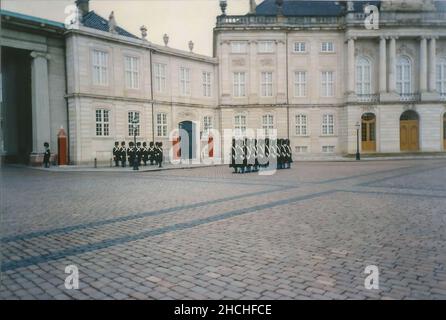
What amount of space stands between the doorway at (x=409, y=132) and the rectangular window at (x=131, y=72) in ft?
93.5

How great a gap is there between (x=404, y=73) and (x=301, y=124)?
41.9ft

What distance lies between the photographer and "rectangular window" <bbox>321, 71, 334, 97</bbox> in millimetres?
39906

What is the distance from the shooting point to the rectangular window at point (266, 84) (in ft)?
129

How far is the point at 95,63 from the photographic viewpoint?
30359 millimetres

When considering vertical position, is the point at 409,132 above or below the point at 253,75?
below

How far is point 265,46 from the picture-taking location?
38906 mm

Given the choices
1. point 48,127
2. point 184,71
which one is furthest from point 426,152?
point 48,127

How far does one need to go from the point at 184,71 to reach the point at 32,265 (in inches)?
1336

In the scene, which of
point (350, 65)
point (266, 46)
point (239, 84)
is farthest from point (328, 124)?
point (266, 46)

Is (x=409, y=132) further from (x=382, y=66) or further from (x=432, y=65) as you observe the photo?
(x=382, y=66)

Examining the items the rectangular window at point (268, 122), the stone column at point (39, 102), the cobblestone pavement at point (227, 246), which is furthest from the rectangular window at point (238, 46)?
the cobblestone pavement at point (227, 246)

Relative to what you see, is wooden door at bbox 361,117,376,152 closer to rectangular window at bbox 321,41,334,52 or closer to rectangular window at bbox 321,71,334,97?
rectangular window at bbox 321,71,334,97
